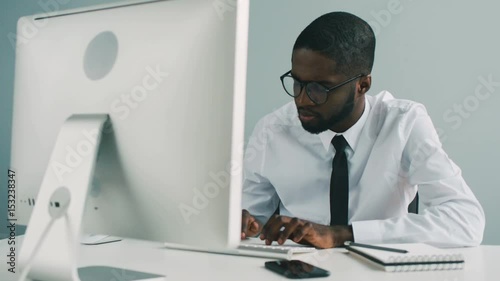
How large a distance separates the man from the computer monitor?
87 centimetres

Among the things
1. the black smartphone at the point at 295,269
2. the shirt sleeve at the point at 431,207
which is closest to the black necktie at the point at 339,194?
the shirt sleeve at the point at 431,207

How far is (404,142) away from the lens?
1837mm

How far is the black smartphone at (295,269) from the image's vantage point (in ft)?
3.45

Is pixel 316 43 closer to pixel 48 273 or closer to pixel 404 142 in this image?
pixel 404 142

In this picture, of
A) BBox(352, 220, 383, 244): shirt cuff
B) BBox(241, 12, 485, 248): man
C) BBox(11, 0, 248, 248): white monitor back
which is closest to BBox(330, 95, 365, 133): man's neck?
BBox(241, 12, 485, 248): man

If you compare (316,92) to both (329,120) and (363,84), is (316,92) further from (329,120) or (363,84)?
(363,84)

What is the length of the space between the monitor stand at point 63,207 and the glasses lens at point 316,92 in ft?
3.36

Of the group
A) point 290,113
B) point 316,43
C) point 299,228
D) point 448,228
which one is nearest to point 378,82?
point 290,113

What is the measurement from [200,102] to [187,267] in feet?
1.54

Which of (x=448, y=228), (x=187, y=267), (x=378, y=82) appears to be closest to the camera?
(x=187, y=267)

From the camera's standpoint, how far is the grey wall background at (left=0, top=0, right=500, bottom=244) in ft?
8.30

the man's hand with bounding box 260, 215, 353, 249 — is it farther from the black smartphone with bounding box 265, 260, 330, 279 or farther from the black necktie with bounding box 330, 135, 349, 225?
the black necktie with bounding box 330, 135, 349, 225

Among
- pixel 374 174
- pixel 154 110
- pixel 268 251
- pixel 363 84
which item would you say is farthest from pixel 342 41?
pixel 154 110

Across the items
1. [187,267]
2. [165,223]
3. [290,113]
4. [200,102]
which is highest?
[290,113]
